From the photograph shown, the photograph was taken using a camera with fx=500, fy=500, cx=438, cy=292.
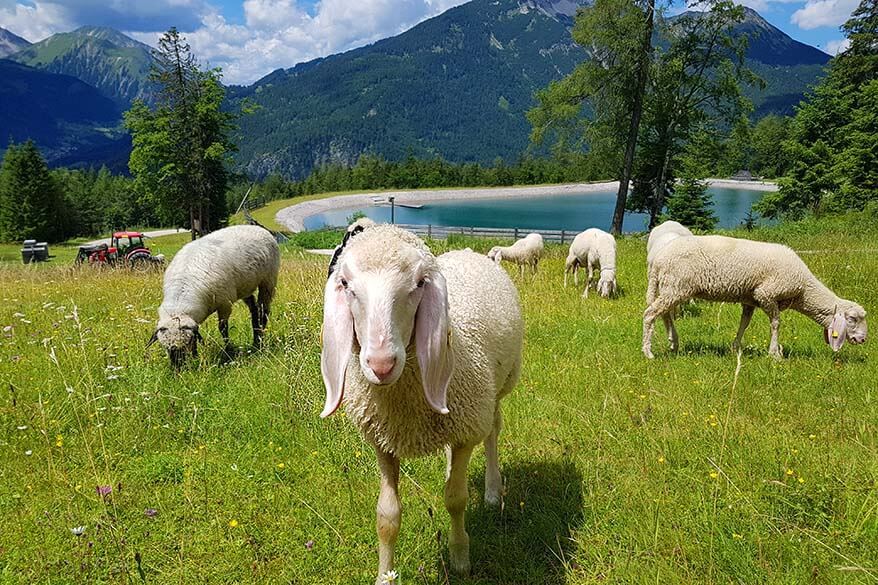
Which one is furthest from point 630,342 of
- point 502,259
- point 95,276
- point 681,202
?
point 681,202

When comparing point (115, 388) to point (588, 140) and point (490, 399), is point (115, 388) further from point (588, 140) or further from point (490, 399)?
point (588, 140)

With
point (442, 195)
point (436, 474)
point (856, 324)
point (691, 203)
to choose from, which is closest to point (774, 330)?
point (856, 324)

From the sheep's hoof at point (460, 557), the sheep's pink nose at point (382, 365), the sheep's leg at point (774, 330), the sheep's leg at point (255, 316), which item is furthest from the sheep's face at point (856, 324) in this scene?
the sheep's leg at point (255, 316)

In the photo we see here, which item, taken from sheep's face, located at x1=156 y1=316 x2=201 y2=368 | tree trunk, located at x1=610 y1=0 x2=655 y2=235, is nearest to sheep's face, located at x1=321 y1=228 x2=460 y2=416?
sheep's face, located at x1=156 y1=316 x2=201 y2=368

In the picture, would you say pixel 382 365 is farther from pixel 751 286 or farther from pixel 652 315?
pixel 751 286

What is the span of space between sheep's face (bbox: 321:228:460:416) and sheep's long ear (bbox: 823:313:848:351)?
7.01m

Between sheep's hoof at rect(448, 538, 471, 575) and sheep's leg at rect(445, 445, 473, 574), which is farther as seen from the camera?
sheep's hoof at rect(448, 538, 471, 575)

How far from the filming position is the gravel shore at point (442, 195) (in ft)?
276

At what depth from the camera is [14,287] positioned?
35.0ft

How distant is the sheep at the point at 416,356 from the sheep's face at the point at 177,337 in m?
3.97

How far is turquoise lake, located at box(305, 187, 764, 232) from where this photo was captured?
63469 mm

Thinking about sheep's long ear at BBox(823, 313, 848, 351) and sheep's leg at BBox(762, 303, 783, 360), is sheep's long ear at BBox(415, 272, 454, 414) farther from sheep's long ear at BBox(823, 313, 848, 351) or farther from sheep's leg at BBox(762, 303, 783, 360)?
sheep's long ear at BBox(823, 313, 848, 351)

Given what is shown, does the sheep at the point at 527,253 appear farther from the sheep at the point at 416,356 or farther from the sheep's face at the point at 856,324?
the sheep at the point at 416,356

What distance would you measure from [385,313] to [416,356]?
0.41m
